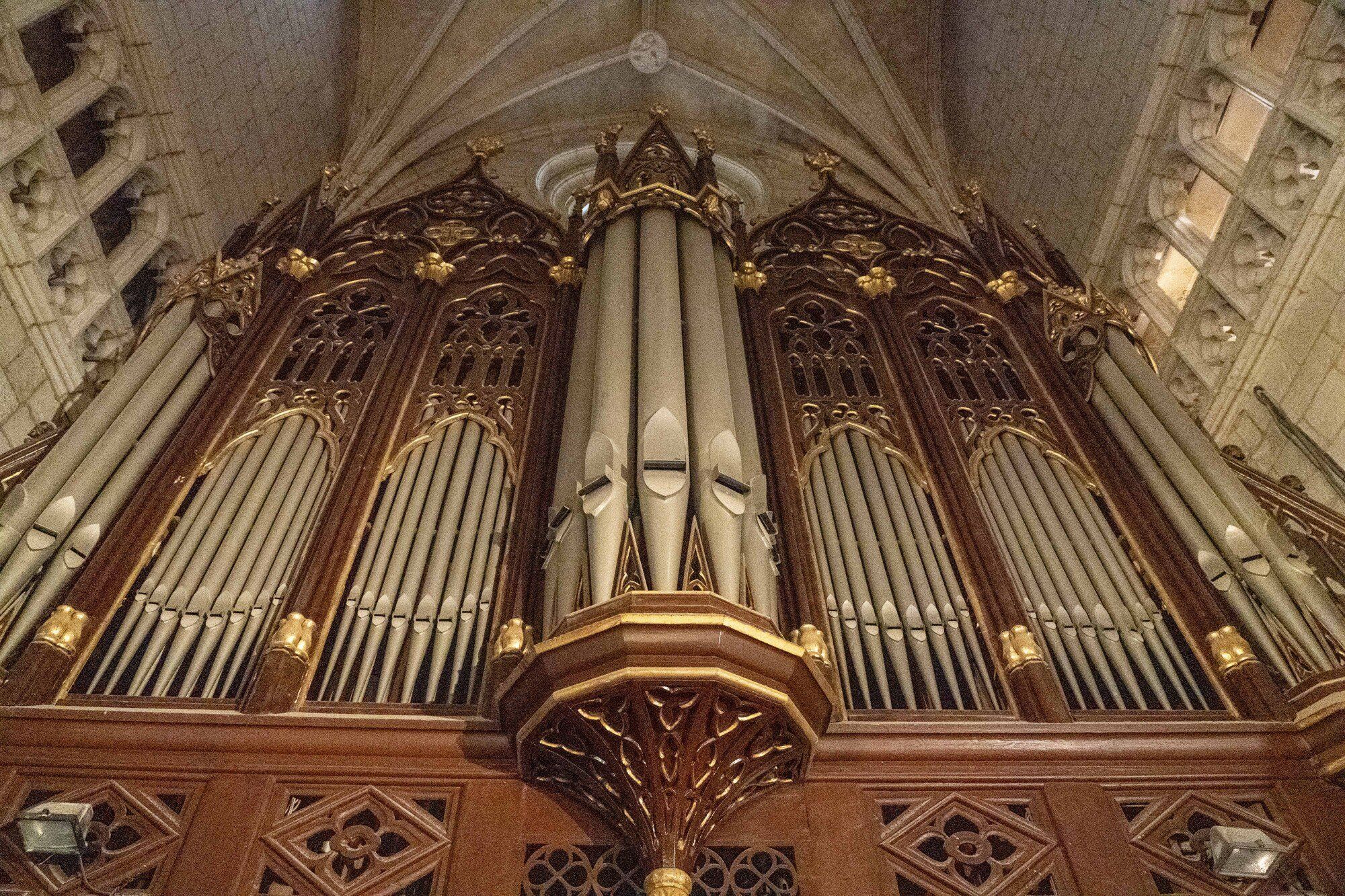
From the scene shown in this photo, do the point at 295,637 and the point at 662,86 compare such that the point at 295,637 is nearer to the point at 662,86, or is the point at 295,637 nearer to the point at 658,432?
the point at 658,432

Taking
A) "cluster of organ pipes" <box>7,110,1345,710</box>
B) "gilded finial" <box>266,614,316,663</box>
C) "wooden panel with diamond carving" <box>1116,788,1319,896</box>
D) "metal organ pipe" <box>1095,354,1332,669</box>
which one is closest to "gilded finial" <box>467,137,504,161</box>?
"cluster of organ pipes" <box>7,110,1345,710</box>

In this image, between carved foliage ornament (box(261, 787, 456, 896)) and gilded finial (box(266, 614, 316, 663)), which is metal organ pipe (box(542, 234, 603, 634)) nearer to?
carved foliage ornament (box(261, 787, 456, 896))

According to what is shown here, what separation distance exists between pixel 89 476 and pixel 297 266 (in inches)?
98.8

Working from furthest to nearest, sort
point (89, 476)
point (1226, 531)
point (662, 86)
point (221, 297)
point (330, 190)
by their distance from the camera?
point (662, 86), point (330, 190), point (221, 297), point (1226, 531), point (89, 476)

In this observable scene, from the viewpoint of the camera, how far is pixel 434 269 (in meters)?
6.90

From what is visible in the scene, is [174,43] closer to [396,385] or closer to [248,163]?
[248,163]

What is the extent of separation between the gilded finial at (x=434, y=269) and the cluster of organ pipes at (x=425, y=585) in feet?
5.78

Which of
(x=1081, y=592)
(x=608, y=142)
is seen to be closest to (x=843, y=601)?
(x=1081, y=592)

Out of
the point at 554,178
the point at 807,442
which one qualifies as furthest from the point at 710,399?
the point at 554,178

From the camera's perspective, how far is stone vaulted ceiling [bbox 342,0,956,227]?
482 inches

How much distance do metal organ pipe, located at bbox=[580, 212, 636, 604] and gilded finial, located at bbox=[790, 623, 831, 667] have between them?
2.64 ft

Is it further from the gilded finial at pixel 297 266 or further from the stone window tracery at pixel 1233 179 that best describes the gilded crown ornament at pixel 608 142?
the stone window tracery at pixel 1233 179

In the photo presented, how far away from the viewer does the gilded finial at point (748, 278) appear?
6879 millimetres

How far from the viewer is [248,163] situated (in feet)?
34.1
